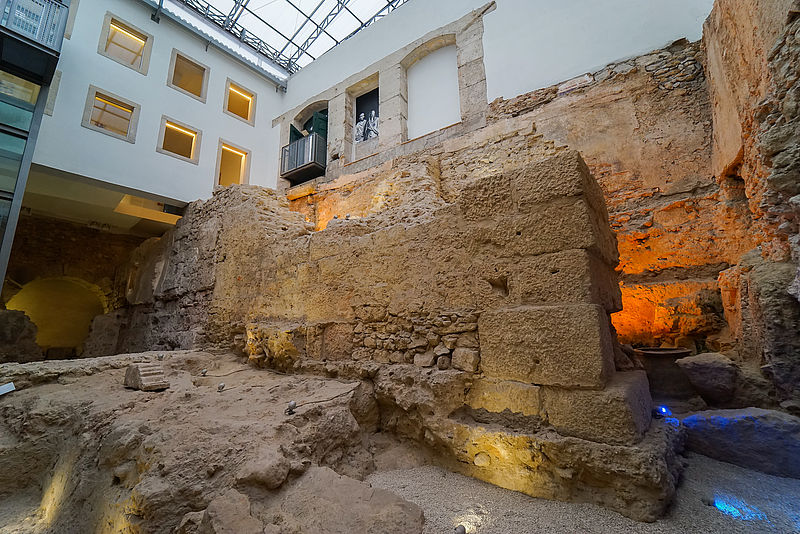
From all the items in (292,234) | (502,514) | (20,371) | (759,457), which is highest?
(292,234)

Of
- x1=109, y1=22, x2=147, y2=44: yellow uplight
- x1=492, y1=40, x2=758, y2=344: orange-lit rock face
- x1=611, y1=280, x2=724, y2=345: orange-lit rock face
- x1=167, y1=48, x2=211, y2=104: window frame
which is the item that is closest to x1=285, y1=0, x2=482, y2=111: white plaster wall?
x1=167, y1=48, x2=211, y2=104: window frame

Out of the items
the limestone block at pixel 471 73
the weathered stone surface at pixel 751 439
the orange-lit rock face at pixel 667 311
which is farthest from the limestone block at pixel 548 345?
the limestone block at pixel 471 73

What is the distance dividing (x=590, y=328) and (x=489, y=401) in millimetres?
876

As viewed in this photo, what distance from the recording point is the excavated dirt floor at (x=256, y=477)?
1681 millimetres

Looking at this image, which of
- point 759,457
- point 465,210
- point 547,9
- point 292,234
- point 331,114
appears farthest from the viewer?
point 331,114

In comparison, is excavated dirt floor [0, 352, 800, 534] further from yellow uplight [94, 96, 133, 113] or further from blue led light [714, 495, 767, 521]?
yellow uplight [94, 96, 133, 113]

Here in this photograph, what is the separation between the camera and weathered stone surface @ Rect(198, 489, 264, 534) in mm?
1477

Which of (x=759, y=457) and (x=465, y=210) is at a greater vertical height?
(x=465, y=210)

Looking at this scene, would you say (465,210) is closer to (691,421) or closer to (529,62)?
(691,421)

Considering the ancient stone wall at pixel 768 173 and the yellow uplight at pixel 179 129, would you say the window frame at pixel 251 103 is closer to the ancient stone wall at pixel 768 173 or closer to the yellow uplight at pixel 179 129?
the yellow uplight at pixel 179 129

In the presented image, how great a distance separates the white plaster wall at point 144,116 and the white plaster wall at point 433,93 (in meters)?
5.44

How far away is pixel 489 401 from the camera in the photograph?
2.44m

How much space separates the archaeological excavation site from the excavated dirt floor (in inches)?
0.7

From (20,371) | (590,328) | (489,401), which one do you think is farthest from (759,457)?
(20,371)
